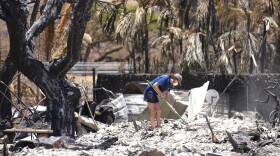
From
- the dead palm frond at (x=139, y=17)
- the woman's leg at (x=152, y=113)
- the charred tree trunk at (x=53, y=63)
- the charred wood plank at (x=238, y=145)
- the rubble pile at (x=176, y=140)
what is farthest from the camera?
the dead palm frond at (x=139, y=17)

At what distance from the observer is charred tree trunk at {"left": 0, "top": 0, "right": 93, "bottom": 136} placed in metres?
15.7

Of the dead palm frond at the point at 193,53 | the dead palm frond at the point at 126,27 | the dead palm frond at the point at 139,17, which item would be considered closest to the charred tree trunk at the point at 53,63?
the dead palm frond at the point at 193,53

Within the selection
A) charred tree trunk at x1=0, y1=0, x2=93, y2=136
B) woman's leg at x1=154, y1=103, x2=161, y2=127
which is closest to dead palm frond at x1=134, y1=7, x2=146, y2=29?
woman's leg at x1=154, y1=103, x2=161, y2=127

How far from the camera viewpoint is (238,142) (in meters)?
13.7

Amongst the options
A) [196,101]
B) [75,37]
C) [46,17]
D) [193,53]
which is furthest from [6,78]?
[193,53]

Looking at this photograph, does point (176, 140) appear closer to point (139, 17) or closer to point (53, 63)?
point (53, 63)

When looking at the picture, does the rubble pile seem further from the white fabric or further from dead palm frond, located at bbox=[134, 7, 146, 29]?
dead palm frond, located at bbox=[134, 7, 146, 29]

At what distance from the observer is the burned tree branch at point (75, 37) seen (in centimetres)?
1572

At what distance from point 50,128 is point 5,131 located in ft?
4.45

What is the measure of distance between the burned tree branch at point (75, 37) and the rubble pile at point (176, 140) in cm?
170

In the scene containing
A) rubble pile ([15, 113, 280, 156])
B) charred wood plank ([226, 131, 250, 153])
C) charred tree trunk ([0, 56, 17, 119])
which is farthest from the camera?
charred tree trunk ([0, 56, 17, 119])

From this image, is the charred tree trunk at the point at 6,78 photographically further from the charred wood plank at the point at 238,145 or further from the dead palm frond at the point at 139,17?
the dead palm frond at the point at 139,17

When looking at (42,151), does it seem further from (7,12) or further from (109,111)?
(109,111)

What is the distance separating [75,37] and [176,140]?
10.5 ft
